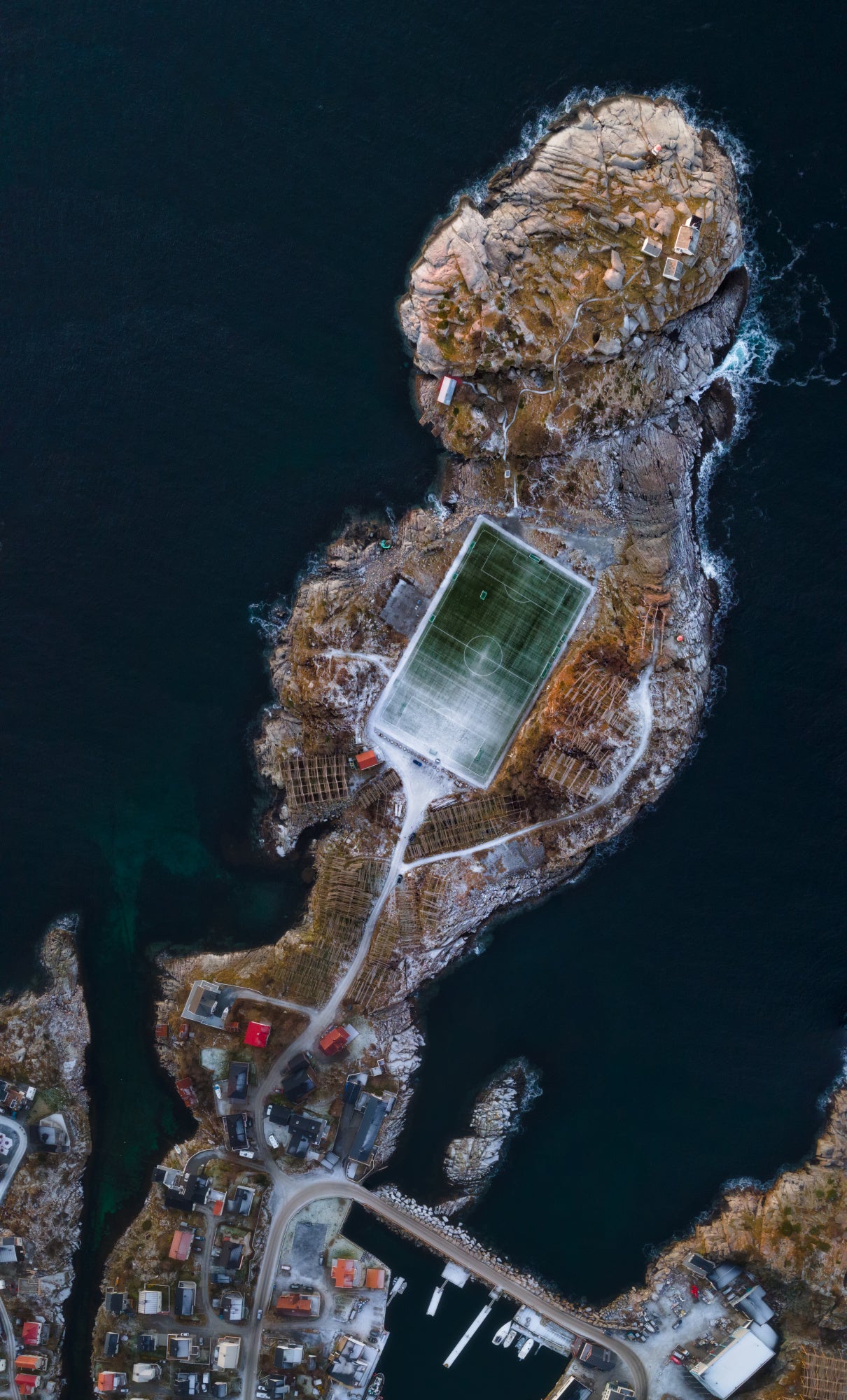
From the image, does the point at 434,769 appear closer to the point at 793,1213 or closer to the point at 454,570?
the point at 454,570

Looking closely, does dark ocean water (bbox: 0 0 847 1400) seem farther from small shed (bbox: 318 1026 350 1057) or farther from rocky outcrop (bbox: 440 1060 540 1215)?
small shed (bbox: 318 1026 350 1057)

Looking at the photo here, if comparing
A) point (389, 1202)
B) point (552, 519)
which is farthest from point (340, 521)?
point (389, 1202)

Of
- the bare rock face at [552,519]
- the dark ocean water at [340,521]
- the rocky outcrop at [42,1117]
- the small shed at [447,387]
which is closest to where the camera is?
the bare rock face at [552,519]

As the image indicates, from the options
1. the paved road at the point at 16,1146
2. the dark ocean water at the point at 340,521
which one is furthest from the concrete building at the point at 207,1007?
the paved road at the point at 16,1146

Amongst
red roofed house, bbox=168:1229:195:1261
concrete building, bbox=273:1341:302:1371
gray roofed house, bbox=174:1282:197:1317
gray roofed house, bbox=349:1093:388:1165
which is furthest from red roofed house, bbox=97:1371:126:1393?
gray roofed house, bbox=349:1093:388:1165

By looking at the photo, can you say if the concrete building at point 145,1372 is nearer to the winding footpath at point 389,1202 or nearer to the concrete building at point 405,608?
the winding footpath at point 389,1202

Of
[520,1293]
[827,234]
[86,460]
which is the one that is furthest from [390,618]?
[520,1293]
